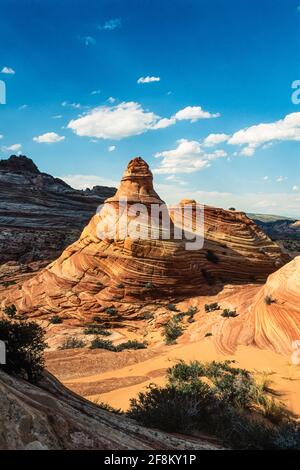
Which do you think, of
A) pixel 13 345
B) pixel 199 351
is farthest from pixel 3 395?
pixel 199 351

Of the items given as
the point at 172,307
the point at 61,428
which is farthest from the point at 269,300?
the point at 61,428

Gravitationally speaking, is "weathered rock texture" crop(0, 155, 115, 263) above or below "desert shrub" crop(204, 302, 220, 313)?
above

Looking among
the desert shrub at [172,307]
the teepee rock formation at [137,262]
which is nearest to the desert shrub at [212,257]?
the teepee rock formation at [137,262]

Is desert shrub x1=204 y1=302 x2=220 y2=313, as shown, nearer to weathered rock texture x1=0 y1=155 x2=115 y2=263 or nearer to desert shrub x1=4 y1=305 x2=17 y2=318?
desert shrub x1=4 y1=305 x2=17 y2=318

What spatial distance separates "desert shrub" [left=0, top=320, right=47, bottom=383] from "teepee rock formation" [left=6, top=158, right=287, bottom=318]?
1666 cm

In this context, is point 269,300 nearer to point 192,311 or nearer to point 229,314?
point 229,314

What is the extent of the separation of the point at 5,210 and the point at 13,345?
51.8 meters

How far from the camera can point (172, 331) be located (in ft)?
64.1

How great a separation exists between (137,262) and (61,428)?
68.2 ft

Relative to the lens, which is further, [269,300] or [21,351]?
[269,300]

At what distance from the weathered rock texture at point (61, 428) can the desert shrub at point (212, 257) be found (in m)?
22.0

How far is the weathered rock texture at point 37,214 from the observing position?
45625 mm

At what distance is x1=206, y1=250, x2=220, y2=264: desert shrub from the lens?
27.6 meters

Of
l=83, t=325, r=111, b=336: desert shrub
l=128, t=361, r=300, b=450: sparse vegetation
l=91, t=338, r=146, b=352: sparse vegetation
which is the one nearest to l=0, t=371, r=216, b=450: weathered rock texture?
l=128, t=361, r=300, b=450: sparse vegetation
